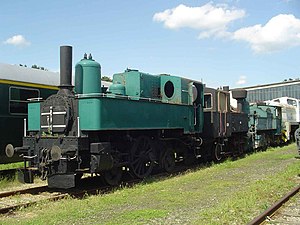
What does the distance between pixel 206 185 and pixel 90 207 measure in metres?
3.63

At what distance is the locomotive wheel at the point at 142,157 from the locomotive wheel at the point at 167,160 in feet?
2.74

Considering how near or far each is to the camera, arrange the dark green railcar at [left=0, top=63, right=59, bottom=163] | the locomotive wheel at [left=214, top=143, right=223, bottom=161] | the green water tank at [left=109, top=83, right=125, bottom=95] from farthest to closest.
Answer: the locomotive wheel at [left=214, top=143, right=223, bottom=161]
the dark green railcar at [left=0, top=63, right=59, bottom=163]
the green water tank at [left=109, top=83, right=125, bottom=95]

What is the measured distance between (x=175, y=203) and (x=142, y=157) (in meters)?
3.31

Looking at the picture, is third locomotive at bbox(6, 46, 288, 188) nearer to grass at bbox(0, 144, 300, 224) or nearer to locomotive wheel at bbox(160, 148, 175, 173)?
locomotive wheel at bbox(160, 148, 175, 173)

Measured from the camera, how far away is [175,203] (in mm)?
7746

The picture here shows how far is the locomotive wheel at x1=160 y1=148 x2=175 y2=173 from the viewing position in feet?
39.8

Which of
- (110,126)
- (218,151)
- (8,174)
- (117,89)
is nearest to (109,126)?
(110,126)

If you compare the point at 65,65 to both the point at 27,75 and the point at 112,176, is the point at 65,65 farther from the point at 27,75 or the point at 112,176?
the point at 112,176

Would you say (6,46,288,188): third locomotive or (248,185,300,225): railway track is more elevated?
(6,46,288,188): third locomotive

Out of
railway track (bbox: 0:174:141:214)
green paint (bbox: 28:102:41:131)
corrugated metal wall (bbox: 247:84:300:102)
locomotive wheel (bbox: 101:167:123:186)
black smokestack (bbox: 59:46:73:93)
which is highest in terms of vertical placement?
corrugated metal wall (bbox: 247:84:300:102)

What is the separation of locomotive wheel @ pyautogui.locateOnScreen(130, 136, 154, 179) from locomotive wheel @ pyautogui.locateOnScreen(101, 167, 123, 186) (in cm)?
51

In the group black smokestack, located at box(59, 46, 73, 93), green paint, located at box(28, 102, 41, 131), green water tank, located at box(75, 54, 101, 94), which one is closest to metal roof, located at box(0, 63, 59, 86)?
green paint, located at box(28, 102, 41, 131)

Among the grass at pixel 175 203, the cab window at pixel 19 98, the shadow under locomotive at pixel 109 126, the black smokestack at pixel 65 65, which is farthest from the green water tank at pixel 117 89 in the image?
the cab window at pixel 19 98

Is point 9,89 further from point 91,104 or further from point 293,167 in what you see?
point 293,167
